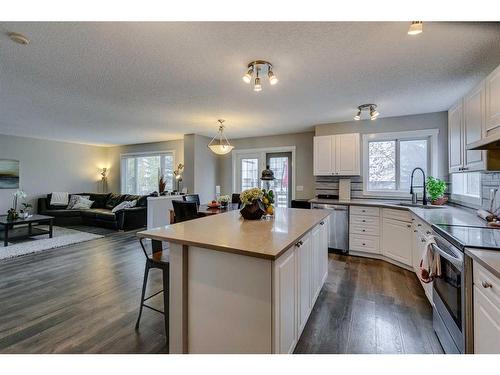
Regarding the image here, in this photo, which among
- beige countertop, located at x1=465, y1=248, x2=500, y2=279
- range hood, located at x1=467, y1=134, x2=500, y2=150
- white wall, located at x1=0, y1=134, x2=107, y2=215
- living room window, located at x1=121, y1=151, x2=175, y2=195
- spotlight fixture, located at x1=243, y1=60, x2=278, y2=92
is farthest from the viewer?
living room window, located at x1=121, y1=151, x2=175, y2=195

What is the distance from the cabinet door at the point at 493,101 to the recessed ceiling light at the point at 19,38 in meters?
3.72

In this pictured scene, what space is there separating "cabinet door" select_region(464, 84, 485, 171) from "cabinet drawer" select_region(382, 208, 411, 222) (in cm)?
101

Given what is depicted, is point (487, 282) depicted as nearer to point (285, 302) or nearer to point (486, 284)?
point (486, 284)

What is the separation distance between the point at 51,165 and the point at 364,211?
8.42m

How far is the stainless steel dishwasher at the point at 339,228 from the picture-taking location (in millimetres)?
3939

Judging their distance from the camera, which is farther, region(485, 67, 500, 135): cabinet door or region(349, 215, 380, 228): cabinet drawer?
region(349, 215, 380, 228): cabinet drawer

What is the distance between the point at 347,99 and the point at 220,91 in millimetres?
1747

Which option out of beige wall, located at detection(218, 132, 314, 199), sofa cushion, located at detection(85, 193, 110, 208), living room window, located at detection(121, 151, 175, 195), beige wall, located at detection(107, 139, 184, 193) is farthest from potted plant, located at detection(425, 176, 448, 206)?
sofa cushion, located at detection(85, 193, 110, 208)

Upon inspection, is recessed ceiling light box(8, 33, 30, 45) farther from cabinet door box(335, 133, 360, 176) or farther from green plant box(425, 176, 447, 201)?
green plant box(425, 176, 447, 201)

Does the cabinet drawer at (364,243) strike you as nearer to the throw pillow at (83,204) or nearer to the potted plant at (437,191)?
the potted plant at (437,191)

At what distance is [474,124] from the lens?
220 centimetres

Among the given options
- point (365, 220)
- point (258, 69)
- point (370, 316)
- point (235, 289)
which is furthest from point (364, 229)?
point (235, 289)

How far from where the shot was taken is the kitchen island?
132 centimetres

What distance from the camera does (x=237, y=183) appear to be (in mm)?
6340
